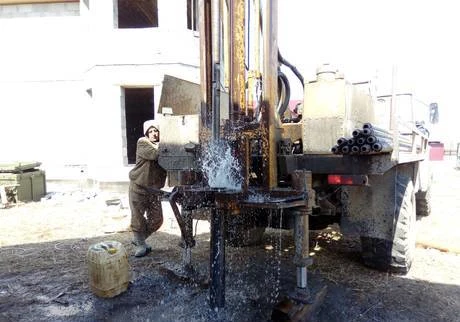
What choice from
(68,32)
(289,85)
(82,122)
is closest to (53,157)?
(82,122)

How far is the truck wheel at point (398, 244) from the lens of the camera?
3.77m

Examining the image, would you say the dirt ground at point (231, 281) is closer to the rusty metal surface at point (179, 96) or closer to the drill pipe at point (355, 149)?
the drill pipe at point (355, 149)

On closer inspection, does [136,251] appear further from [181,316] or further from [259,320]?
[259,320]

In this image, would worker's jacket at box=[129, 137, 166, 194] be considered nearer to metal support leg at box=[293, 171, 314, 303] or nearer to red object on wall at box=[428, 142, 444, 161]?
metal support leg at box=[293, 171, 314, 303]

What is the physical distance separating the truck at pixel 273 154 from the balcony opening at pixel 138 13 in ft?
30.1

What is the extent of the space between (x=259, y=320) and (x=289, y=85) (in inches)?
89.0

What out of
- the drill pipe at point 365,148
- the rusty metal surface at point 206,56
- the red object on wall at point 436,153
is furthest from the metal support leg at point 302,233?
the red object on wall at point 436,153

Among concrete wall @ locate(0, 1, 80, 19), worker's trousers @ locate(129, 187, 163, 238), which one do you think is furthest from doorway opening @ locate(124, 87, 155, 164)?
worker's trousers @ locate(129, 187, 163, 238)

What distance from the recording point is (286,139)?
3.46m

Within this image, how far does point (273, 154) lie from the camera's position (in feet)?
10.5

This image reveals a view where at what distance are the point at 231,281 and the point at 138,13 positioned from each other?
1190 cm

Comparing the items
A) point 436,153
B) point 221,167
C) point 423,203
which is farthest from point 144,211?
point 436,153

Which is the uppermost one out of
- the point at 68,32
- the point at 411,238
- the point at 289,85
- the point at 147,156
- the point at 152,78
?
the point at 68,32

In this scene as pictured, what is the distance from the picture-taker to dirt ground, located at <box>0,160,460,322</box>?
126 inches
